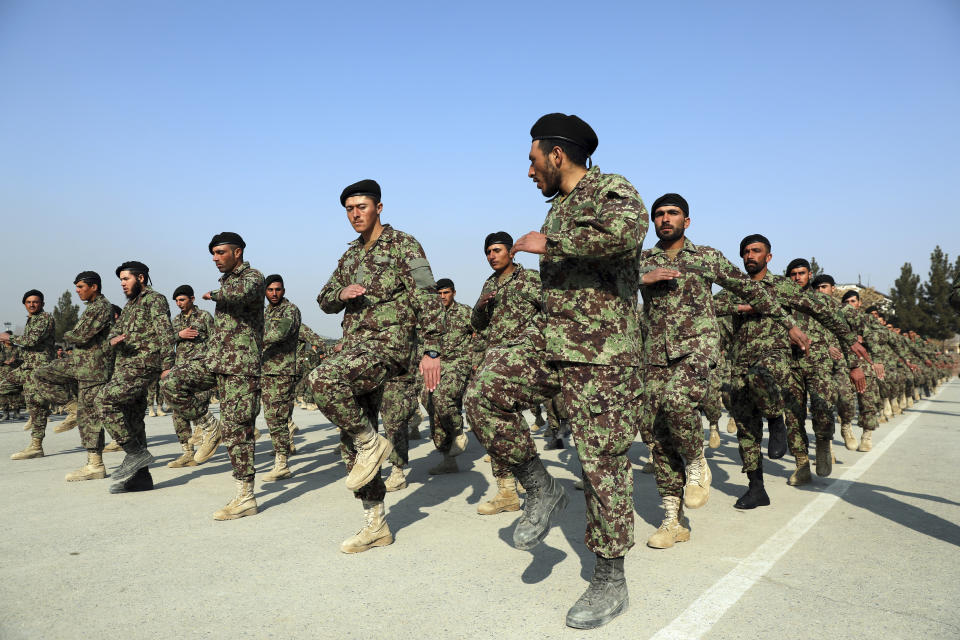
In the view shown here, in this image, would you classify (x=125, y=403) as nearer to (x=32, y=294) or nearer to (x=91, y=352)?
(x=91, y=352)

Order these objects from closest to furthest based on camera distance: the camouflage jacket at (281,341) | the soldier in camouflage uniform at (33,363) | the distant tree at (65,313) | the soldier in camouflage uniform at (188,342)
Answer: the camouflage jacket at (281,341)
the soldier in camouflage uniform at (188,342)
the soldier in camouflage uniform at (33,363)
the distant tree at (65,313)

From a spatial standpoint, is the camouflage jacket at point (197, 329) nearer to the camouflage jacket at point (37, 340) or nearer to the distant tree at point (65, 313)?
the camouflage jacket at point (37, 340)

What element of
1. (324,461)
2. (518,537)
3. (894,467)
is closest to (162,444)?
(324,461)

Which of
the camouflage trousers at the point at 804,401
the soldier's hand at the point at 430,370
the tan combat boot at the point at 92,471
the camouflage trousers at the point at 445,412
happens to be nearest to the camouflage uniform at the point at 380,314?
the soldier's hand at the point at 430,370

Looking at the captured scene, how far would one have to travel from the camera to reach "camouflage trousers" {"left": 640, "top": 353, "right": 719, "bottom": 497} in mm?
4375

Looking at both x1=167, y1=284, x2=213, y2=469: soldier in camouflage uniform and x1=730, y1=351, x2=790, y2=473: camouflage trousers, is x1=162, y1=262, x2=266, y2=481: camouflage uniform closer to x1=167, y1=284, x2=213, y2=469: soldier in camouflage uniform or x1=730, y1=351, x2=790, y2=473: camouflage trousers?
x1=167, y1=284, x2=213, y2=469: soldier in camouflage uniform

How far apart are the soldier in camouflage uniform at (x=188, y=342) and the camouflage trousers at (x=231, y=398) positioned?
1403mm

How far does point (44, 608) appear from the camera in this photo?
3324mm

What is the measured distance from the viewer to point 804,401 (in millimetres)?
6762

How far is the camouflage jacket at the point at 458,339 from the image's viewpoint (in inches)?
327

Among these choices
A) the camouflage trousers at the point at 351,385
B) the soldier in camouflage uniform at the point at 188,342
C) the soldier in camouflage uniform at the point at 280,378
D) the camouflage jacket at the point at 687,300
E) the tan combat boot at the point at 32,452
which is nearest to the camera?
the camouflage trousers at the point at 351,385

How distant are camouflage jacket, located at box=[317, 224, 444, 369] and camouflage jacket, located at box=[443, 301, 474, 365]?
3.52 metres

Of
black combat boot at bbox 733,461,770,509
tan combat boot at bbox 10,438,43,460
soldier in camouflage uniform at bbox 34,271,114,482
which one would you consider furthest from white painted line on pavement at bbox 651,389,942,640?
tan combat boot at bbox 10,438,43,460

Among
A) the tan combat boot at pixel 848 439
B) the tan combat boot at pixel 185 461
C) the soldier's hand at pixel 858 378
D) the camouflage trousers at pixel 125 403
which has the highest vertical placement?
the camouflage trousers at pixel 125 403
